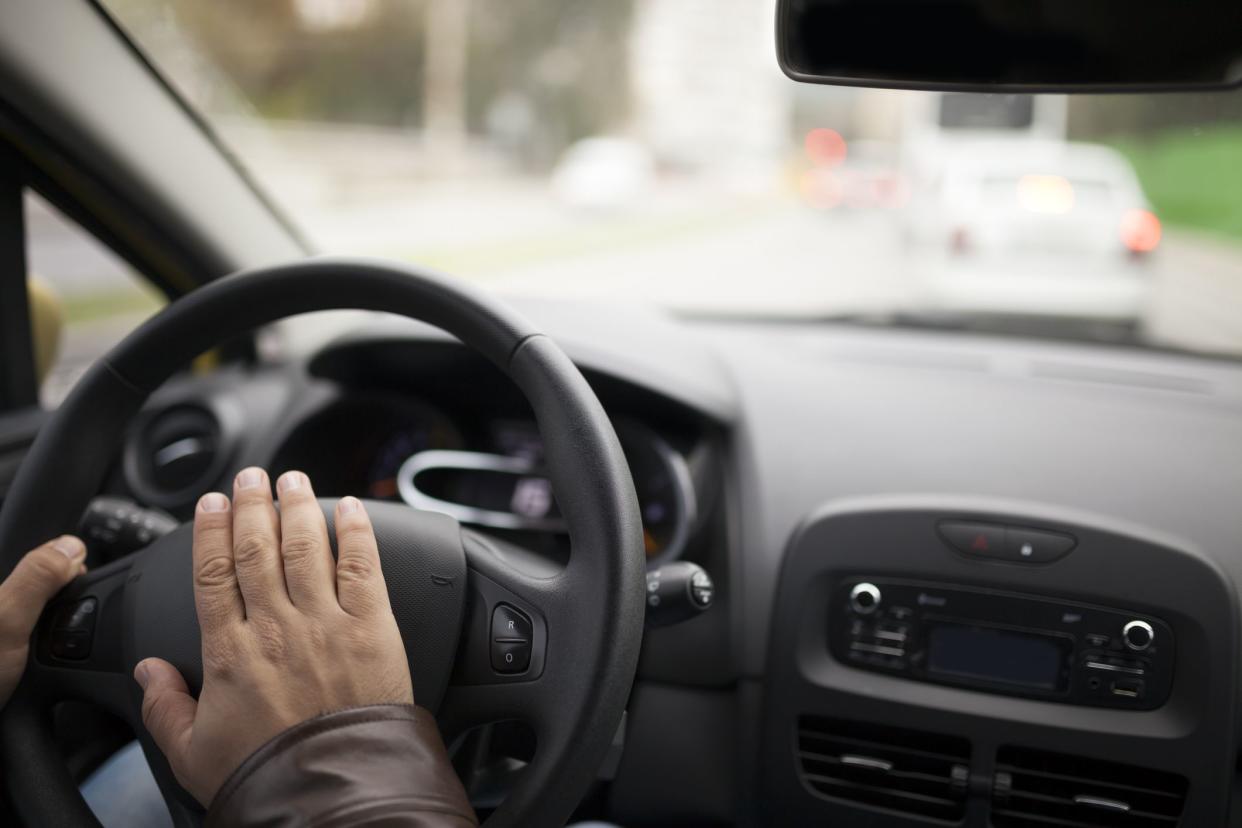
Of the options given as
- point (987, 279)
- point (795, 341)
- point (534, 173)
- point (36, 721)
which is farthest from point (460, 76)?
point (36, 721)

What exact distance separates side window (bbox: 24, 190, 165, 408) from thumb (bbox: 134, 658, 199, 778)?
1314 millimetres

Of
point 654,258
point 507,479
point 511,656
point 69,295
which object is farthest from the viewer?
point 654,258

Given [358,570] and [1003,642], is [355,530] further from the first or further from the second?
[1003,642]

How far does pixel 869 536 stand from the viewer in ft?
6.63


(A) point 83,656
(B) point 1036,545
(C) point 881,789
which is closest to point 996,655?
(B) point 1036,545

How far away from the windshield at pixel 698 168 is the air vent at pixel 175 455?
22.4 inches

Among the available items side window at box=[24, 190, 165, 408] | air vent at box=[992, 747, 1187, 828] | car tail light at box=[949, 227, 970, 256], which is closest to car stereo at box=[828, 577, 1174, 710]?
air vent at box=[992, 747, 1187, 828]

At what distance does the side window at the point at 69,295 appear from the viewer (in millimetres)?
2469

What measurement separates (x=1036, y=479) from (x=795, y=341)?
887mm

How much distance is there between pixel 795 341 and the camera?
283 cm

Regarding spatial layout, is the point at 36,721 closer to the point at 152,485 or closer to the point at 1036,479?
the point at 152,485

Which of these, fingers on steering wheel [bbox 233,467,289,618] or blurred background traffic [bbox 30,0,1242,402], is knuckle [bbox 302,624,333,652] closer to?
fingers on steering wheel [bbox 233,467,289,618]

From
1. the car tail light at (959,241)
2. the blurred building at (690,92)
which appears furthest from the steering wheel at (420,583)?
the blurred building at (690,92)

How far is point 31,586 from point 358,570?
20.0 inches
